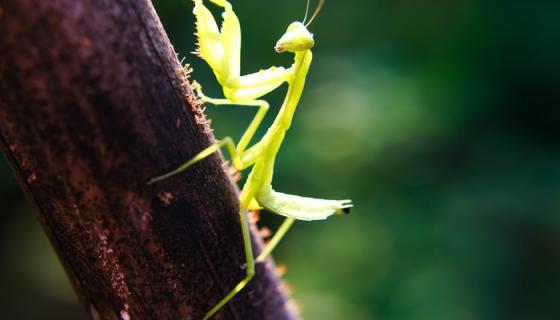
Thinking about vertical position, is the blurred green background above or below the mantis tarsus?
below

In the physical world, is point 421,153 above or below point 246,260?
below

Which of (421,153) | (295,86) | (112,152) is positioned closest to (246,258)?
(112,152)

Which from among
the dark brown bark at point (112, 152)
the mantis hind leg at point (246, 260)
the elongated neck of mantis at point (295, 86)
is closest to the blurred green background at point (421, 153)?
the elongated neck of mantis at point (295, 86)

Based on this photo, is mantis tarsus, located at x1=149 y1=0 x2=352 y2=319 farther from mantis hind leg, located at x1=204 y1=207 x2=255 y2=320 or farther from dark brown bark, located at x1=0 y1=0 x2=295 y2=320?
dark brown bark, located at x1=0 y1=0 x2=295 y2=320

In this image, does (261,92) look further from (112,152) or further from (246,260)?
(112,152)

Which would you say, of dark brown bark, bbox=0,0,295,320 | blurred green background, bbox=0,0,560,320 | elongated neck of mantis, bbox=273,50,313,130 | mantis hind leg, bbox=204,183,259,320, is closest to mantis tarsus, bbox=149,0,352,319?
elongated neck of mantis, bbox=273,50,313,130
